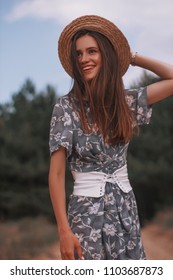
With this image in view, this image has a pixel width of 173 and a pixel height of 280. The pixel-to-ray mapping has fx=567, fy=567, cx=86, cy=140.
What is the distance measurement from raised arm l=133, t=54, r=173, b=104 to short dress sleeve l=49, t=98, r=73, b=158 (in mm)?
288

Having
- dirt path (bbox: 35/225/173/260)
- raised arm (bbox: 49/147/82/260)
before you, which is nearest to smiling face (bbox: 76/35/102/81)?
raised arm (bbox: 49/147/82/260)

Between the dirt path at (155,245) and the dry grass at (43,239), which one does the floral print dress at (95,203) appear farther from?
the dirt path at (155,245)

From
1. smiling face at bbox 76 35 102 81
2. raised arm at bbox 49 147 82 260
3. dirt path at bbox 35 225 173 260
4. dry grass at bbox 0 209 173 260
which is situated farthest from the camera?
dry grass at bbox 0 209 173 260

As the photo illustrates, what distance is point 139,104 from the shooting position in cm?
180

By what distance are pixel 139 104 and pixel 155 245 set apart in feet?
30.0

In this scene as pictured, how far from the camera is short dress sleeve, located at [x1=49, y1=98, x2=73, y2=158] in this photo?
5.42 feet

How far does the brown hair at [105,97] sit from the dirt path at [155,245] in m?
7.09

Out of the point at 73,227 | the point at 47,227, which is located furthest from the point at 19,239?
the point at 73,227

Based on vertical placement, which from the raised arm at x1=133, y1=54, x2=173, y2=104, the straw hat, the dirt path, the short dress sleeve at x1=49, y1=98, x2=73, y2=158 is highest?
the straw hat

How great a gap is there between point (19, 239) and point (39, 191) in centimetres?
179

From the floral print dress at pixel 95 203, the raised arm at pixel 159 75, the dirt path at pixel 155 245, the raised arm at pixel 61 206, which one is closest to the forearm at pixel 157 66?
the raised arm at pixel 159 75

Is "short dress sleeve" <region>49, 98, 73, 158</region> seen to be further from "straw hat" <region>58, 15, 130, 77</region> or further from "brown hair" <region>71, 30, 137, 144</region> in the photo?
"straw hat" <region>58, 15, 130, 77</region>

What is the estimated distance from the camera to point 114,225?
169cm

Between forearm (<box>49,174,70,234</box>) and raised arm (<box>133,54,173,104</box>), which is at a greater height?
raised arm (<box>133,54,173,104</box>)
